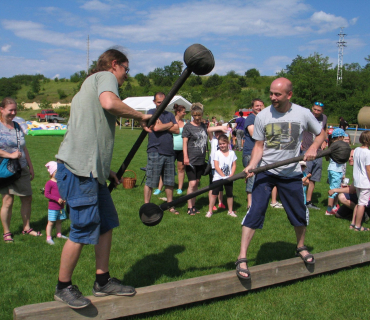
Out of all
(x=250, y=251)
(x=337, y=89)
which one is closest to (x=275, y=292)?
(x=250, y=251)

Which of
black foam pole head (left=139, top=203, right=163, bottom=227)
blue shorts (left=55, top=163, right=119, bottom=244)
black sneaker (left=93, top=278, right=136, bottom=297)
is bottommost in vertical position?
black sneaker (left=93, top=278, right=136, bottom=297)

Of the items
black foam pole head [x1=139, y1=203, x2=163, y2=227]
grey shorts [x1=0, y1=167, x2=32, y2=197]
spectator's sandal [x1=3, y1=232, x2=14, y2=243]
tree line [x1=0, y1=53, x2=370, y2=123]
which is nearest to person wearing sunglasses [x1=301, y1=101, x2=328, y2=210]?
black foam pole head [x1=139, y1=203, x2=163, y2=227]

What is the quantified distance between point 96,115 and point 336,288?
3.18 metres

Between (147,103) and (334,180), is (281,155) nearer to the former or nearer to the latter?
(334,180)

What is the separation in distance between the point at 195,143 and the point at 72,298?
4.52 meters

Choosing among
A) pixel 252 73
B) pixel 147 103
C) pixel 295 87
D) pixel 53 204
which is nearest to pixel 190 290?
pixel 53 204

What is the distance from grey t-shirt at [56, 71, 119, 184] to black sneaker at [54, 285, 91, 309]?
3.12 ft

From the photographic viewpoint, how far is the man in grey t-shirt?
3.84m

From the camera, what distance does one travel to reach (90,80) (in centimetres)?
293

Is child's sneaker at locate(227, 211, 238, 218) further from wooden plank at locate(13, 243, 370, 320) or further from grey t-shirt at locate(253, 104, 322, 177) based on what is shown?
grey t-shirt at locate(253, 104, 322, 177)

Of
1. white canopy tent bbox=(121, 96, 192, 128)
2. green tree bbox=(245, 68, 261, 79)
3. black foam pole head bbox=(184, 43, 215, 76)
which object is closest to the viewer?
black foam pole head bbox=(184, 43, 215, 76)

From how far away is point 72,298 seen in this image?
113 inches

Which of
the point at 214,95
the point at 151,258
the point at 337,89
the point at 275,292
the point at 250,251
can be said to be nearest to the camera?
the point at 275,292

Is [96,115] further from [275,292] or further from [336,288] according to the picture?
[336,288]
